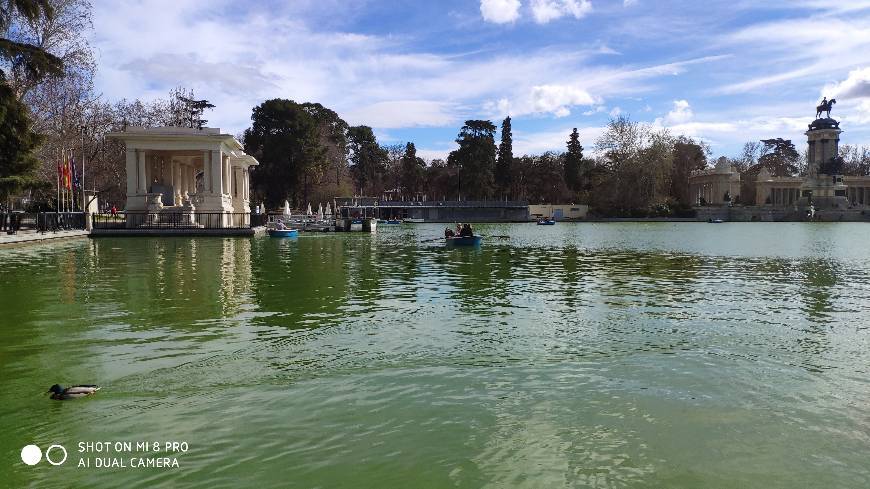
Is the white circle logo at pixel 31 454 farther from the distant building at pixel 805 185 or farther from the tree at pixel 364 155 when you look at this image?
the distant building at pixel 805 185

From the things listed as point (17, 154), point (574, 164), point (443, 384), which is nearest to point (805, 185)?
point (574, 164)

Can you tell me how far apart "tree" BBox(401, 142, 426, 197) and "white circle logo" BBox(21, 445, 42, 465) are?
382 feet

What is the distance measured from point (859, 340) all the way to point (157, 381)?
1254cm

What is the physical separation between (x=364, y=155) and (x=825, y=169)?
83.4m

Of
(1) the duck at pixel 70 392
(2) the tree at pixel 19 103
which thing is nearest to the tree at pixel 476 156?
(2) the tree at pixel 19 103

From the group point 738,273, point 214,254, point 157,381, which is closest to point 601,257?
point 738,273

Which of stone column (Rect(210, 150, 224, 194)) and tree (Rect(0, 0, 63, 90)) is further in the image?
stone column (Rect(210, 150, 224, 194))

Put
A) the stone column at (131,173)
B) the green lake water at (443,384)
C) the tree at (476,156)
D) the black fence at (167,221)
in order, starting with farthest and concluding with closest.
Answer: the tree at (476,156)
the stone column at (131,173)
the black fence at (167,221)
the green lake water at (443,384)

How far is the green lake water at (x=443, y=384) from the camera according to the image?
20.4ft

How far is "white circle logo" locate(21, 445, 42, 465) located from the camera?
628cm

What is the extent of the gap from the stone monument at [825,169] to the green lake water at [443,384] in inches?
4266

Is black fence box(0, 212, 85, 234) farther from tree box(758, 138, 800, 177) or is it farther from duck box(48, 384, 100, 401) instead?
tree box(758, 138, 800, 177)

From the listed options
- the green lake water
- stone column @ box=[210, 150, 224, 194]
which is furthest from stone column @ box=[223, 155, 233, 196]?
the green lake water

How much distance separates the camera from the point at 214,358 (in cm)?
1021
